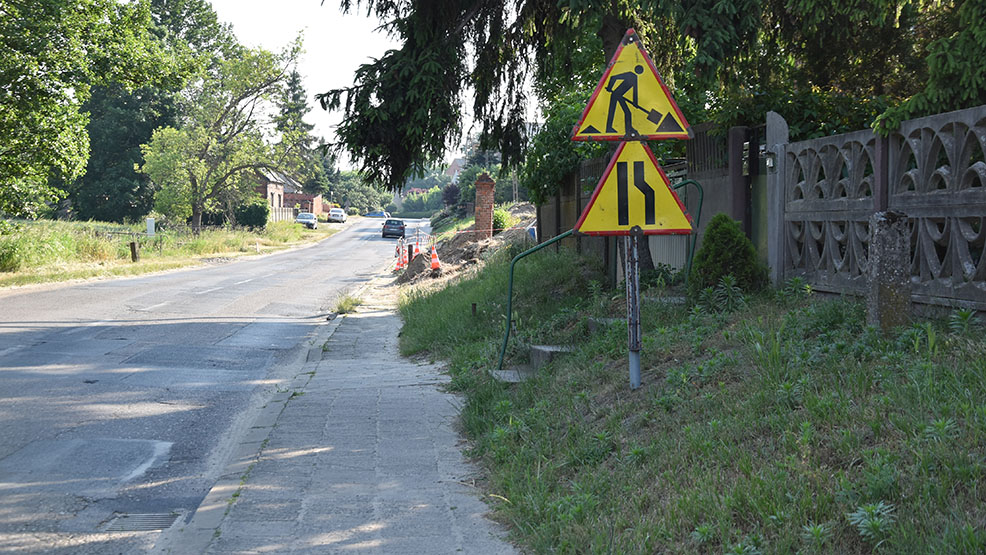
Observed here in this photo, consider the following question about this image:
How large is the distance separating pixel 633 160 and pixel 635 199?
272mm

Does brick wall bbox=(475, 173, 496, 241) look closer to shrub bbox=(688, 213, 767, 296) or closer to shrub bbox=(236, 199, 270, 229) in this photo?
shrub bbox=(688, 213, 767, 296)

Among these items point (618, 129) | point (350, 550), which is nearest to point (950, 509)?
point (350, 550)

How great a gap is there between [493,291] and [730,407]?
8.55 m

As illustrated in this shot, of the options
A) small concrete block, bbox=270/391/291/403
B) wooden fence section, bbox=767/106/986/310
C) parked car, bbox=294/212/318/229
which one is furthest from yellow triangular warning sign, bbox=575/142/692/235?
parked car, bbox=294/212/318/229

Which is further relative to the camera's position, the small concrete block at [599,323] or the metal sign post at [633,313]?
the small concrete block at [599,323]

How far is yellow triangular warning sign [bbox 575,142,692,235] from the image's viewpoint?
5.68 metres

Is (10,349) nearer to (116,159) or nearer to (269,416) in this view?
(269,416)

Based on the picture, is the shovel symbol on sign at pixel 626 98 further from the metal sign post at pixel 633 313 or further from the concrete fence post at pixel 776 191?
the concrete fence post at pixel 776 191

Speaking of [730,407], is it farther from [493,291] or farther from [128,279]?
[128,279]

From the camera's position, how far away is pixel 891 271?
5.05 meters

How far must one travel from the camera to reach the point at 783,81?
1218 cm

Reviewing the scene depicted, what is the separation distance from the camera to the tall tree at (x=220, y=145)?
157 ft

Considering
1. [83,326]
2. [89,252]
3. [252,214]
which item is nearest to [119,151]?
[252,214]

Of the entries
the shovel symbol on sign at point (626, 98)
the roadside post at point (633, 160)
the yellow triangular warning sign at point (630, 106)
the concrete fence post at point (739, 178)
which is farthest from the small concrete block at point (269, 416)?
the concrete fence post at point (739, 178)
